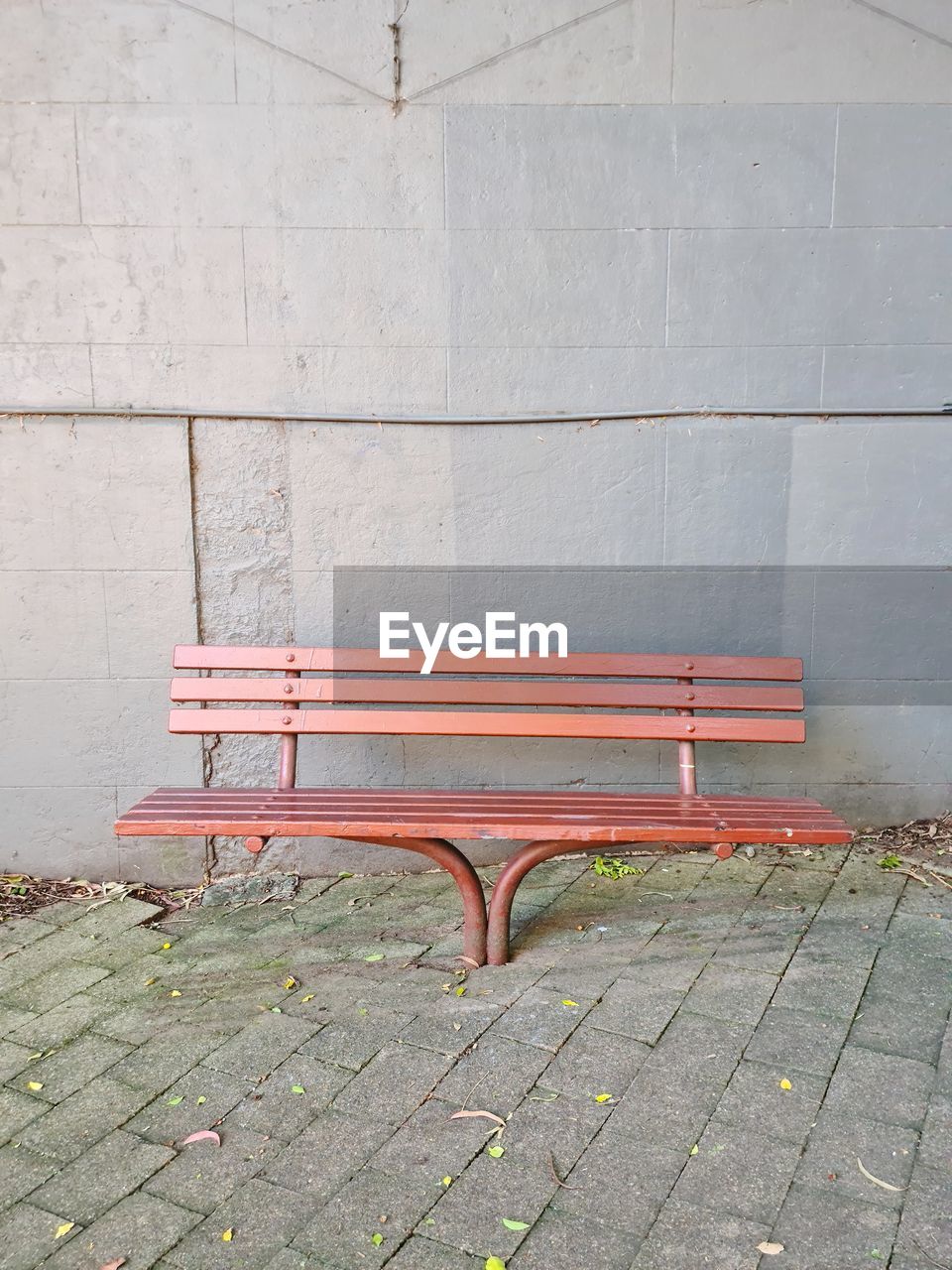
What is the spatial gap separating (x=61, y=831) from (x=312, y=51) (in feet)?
9.79

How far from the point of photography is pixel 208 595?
356 centimetres

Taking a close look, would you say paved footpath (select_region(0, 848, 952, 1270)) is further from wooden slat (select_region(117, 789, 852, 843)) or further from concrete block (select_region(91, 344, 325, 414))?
concrete block (select_region(91, 344, 325, 414))

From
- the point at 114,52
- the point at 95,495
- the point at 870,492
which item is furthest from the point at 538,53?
the point at 95,495

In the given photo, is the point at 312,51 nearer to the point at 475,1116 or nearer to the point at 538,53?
the point at 538,53

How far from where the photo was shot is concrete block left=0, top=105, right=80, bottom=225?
332 cm

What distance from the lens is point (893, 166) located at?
3.43 metres

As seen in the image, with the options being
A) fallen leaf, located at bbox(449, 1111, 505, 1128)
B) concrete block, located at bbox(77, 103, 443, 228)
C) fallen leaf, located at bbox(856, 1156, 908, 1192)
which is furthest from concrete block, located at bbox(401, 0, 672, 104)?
fallen leaf, located at bbox(856, 1156, 908, 1192)

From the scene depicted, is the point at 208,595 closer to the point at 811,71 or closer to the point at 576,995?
the point at 576,995

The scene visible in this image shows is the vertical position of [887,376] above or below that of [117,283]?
below

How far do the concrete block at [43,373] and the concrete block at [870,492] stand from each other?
262 cm

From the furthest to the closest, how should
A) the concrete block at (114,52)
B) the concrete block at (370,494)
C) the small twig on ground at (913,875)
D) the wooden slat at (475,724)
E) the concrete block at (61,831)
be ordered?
the concrete block at (61,831), the concrete block at (370,494), the small twig on ground at (913,875), the concrete block at (114,52), the wooden slat at (475,724)

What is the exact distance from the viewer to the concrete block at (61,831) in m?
3.63

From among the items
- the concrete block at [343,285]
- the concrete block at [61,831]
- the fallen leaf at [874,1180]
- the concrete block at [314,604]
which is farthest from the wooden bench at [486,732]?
the concrete block at [343,285]

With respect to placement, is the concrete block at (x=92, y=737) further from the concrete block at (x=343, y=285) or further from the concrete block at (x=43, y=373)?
the concrete block at (x=343, y=285)
